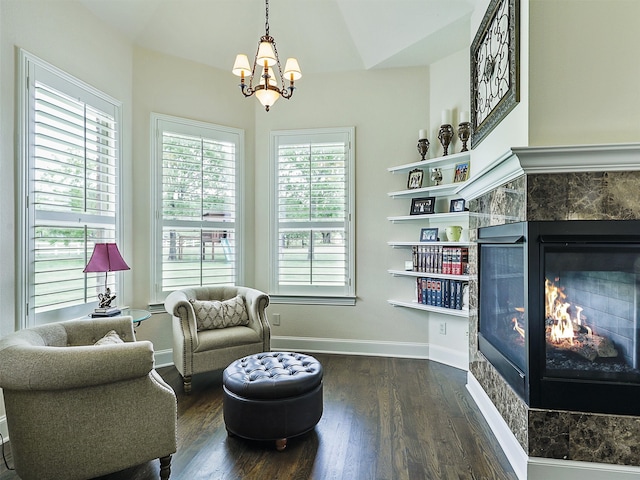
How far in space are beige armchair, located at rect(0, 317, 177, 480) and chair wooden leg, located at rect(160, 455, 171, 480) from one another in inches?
1.7

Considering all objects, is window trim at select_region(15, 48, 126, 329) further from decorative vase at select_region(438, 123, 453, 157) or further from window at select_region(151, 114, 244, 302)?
decorative vase at select_region(438, 123, 453, 157)

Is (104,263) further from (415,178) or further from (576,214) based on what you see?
(576,214)

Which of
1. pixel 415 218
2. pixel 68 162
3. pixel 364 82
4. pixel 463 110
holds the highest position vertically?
pixel 364 82

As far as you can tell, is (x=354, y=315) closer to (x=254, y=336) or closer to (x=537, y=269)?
(x=254, y=336)

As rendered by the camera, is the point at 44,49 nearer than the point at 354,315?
Yes

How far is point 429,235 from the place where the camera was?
3.98 metres

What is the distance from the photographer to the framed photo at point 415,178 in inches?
159

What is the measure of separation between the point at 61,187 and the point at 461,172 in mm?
3655

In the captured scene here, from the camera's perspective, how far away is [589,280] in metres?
1.99

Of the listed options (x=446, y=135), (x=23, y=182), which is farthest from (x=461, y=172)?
(x=23, y=182)

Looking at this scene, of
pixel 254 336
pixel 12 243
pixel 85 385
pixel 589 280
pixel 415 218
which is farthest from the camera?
pixel 415 218

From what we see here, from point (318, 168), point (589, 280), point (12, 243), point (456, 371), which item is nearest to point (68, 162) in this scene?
point (12, 243)

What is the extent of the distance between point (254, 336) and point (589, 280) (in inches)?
106

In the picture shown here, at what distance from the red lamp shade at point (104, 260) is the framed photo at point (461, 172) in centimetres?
328
